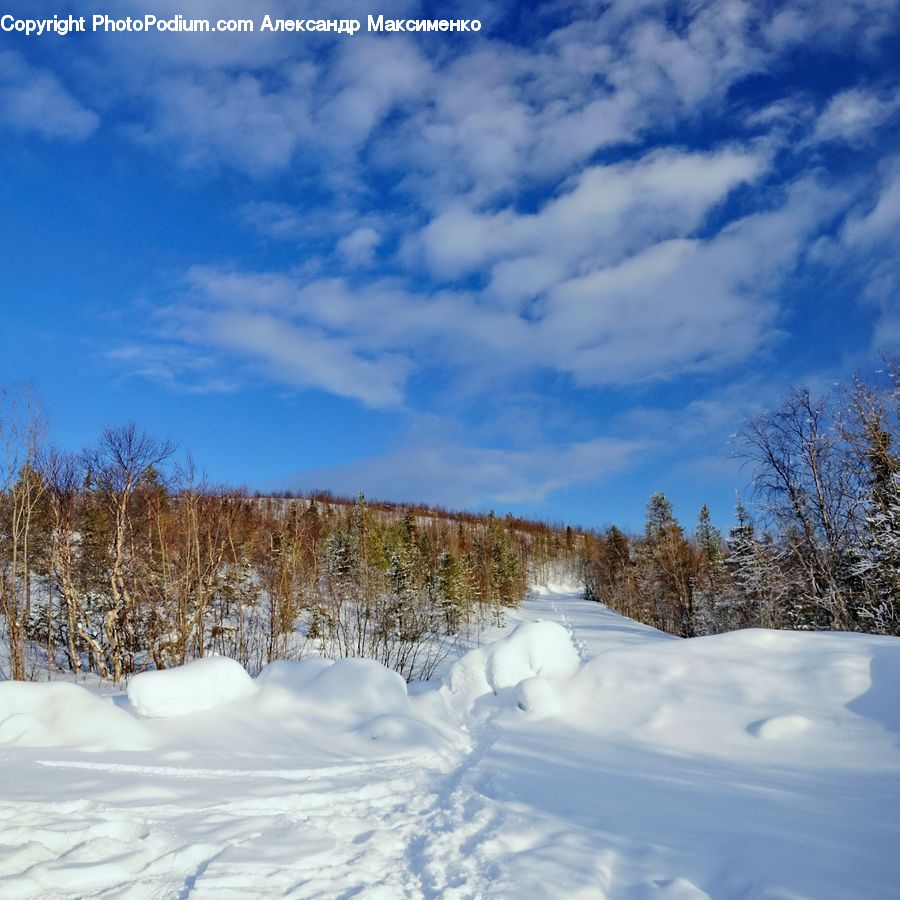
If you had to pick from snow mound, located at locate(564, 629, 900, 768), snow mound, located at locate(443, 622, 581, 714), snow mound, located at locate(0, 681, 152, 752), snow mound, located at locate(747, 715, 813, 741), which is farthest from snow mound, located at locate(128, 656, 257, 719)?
snow mound, located at locate(747, 715, 813, 741)

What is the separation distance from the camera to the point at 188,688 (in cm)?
791

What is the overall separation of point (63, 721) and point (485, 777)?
201 inches

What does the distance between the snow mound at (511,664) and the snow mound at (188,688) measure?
10.4 ft

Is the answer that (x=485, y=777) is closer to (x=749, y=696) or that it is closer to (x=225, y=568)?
(x=749, y=696)

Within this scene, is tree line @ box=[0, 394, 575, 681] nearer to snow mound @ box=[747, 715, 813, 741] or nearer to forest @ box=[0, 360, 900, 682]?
forest @ box=[0, 360, 900, 682]

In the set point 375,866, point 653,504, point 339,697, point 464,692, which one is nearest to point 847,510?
point 464,692

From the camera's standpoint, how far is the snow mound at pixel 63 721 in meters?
6.57

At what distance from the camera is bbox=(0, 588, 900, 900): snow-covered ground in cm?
364

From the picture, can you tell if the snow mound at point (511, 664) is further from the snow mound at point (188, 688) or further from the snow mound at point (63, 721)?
A: the snow mound at point (63, 721)

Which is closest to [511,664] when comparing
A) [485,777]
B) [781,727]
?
[485,777]

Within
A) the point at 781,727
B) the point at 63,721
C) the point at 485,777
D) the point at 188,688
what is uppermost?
the point at 188,688

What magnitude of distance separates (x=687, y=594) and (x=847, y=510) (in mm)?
24110

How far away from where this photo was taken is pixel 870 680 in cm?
608

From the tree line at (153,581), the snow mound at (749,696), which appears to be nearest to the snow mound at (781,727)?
the snow mound at (749,696)
